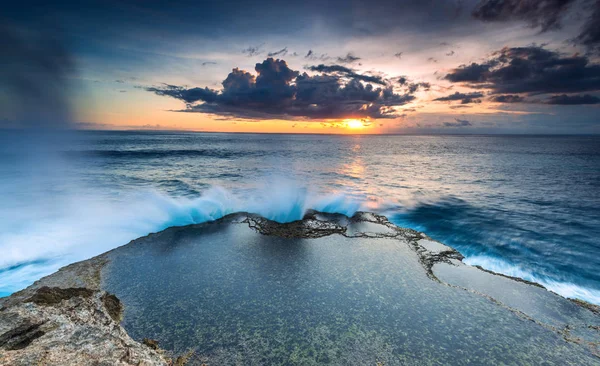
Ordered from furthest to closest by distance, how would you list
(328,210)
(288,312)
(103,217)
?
(328,210), (103,217), (288,312)

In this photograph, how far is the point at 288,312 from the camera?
17.3 feet

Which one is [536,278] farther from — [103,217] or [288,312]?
[103,217]

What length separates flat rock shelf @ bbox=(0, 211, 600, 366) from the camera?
404 cm

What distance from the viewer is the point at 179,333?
15.4 ft

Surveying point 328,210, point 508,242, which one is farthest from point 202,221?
point 508,242

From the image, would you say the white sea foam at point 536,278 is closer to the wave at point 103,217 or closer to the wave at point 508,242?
the wave at point 508,242

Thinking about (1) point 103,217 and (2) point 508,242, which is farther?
(1) point 103,217

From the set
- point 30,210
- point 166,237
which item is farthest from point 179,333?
point 30,210

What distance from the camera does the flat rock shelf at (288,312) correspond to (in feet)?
13.3

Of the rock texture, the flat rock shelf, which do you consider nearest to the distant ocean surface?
the flat rock shelf

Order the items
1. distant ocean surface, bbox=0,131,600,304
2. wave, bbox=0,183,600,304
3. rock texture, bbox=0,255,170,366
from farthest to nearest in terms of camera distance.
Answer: distant ocean surface, bbox=0,131,600,304 → wave, bbox=0,183,600,304 → rock texture, bbox=0,255,170,366

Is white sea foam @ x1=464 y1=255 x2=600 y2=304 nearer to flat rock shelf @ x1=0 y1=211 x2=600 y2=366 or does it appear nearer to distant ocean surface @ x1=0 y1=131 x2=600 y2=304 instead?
distant ocean surface @ x1=0 y1=131 x2=600 y2=304

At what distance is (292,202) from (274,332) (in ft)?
31.4

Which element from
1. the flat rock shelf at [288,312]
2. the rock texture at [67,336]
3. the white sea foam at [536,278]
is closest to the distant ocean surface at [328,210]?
the white sea foam at [536,278]
